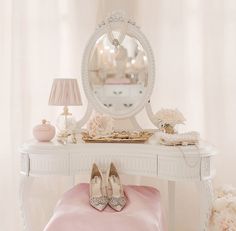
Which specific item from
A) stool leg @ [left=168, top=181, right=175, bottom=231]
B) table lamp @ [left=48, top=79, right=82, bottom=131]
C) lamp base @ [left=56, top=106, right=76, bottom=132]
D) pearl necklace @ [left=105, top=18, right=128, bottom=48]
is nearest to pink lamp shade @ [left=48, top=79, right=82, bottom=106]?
table lamp @ [left=48, top=79, right=82, bottom=131]

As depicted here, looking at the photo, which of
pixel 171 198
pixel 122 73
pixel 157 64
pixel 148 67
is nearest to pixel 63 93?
pixel 122 73

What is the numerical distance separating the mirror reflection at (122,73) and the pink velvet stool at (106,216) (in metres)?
0.70

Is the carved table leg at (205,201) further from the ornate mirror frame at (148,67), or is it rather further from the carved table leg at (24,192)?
the carved table leg at (24,192)

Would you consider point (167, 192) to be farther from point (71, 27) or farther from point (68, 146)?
point (71, 27)

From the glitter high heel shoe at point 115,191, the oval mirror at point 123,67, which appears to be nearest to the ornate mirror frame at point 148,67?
the oval mirror at point 123,67

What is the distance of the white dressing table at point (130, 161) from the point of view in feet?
9.16

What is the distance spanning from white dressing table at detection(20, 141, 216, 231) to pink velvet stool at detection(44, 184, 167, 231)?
184 millimetres

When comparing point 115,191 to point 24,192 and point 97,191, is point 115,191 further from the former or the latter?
point 24,192

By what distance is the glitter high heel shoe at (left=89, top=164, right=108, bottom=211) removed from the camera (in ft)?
9.07

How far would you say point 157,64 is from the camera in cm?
360

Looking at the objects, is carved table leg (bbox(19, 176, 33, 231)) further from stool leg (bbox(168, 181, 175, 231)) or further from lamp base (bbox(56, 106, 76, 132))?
stool leg (bbox(168, 181, 175, 231))

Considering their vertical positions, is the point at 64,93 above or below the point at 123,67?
below

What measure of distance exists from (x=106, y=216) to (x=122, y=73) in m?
1.10

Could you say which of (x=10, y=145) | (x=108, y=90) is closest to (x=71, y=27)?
(x=108, y=90)
